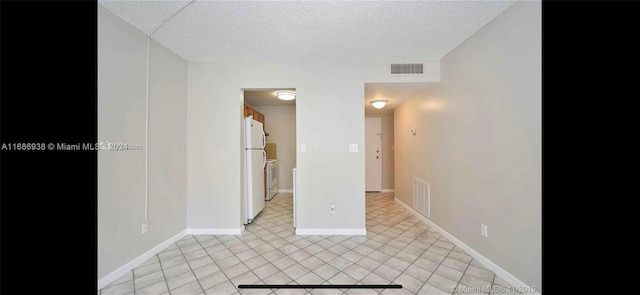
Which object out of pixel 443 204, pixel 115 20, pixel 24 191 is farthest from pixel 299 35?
pixel 443 204

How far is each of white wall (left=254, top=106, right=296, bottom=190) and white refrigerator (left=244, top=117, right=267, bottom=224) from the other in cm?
193

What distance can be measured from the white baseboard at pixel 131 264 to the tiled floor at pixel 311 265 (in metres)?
0.06

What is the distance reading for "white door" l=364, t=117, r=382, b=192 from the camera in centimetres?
523

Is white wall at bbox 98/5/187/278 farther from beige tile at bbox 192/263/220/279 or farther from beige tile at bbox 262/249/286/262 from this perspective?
beige tile at bbox 262/249/286/262

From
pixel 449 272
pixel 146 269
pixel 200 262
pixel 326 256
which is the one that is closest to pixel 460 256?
pixel 449 272

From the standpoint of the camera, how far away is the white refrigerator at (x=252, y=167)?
9.63 feet

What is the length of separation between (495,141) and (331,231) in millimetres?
2034

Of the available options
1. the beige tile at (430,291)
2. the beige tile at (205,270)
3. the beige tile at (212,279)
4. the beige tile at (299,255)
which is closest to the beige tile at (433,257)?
the beige tile at (430,291)

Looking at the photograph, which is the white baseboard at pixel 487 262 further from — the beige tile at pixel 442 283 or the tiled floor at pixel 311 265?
the beige tile at pixel 442 283

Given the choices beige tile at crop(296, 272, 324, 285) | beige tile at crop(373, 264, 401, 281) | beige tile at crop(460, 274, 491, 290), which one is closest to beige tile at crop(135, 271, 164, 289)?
beige tile at crop(296, 272, 324, 285)

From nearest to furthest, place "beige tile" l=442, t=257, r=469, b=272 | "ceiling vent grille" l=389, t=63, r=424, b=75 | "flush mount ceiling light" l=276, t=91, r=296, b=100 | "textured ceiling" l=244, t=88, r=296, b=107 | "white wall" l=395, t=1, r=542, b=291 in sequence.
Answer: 1. "white wall" l=395, t=1, r=542, b=291
2. "beige tile" l=442, t=257, r=469, b=272
3. "ceiling vent grille" l=389, t=63, r=424, b=75
4. "flush mount ceiling light" l=276, t=91, r=296, b=100
5. "textured ceiling" l=244, t=88, r=296, b=107

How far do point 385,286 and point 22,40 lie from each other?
9.14 ft

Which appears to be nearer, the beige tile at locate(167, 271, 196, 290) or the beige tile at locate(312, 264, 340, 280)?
the beige tile at locate(167, 271, 196, 290)

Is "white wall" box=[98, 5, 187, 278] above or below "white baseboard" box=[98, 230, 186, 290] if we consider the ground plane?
above
